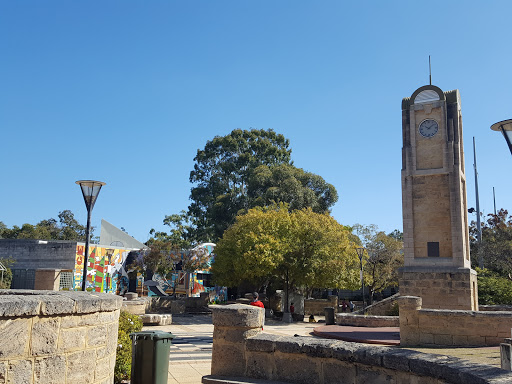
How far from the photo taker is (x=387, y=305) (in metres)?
22.8

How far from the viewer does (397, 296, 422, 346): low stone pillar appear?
42.1ft

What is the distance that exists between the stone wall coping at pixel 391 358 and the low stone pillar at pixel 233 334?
12 centimetres

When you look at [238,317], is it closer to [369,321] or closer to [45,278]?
[45,278]

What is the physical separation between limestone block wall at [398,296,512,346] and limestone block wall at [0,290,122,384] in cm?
994

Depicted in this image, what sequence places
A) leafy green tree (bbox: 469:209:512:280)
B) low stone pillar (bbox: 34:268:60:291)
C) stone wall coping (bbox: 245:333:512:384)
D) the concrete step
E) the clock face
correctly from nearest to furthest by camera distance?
stone wall coping (bbox: 245:333:512:384) → the concrete step → low stone pillar (bbox: 34:268:60:291) → the clock face → leafy green tree (bbox: 469:209:512:280)

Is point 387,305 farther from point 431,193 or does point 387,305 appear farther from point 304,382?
point 304,382

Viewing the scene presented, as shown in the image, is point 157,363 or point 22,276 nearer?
point 157,363

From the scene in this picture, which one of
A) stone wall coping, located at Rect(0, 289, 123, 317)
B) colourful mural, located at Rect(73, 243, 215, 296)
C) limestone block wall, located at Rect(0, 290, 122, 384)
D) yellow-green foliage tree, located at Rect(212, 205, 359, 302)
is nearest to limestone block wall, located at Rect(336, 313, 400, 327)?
yellow-green foliage tree, located at Rect(212, 205, 359, 302)

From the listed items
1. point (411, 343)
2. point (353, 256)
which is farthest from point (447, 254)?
point (353, 256)

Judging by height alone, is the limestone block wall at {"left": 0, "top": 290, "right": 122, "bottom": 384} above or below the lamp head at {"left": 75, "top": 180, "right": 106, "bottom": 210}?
below

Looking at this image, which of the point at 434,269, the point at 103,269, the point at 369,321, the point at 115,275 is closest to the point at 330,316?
the point at 369,321

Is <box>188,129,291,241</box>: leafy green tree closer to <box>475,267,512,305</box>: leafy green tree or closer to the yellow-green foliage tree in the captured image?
the yellow-green foliage tree

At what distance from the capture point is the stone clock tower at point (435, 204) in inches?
725

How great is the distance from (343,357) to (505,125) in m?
3.69
